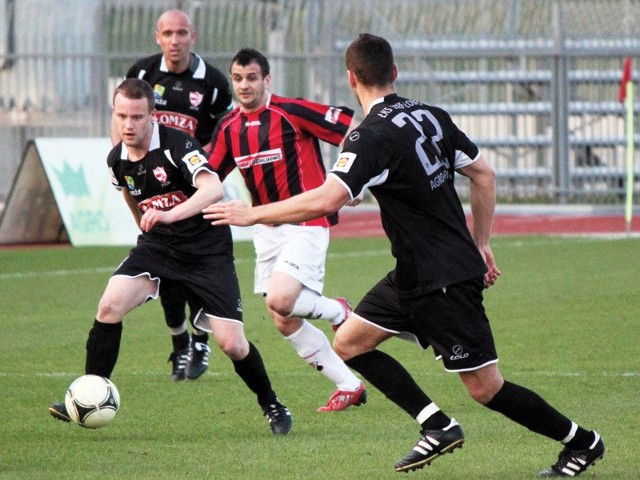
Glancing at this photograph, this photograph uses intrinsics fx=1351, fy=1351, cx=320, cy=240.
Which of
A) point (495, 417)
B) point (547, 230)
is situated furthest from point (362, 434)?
point (547, 230)

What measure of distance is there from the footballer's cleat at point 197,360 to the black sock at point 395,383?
99.6 inches

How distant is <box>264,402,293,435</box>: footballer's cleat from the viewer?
675 centimetres

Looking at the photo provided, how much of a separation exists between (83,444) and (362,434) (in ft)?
4.50

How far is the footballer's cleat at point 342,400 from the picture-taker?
7.37m

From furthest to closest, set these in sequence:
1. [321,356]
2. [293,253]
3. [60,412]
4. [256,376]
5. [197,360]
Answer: [197,360] < [293,253] < [321,356] < [256,376] < [60,412]

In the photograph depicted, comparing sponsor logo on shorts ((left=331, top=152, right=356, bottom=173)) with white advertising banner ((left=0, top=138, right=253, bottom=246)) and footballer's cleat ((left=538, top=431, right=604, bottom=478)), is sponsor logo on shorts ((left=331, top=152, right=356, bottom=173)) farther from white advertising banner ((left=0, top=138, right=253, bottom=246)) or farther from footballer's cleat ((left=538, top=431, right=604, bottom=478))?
white advertising banner ((left=0, top=138, right=253, bottom=246))

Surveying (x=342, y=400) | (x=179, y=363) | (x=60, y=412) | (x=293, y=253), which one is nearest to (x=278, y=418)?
(x=342, y=400)

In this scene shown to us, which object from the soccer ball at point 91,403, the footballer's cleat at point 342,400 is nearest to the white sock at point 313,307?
the footballer's cleat at point 342,400

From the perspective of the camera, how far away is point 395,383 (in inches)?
231

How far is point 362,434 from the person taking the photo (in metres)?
6.73

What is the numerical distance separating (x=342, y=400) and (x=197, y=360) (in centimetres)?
139

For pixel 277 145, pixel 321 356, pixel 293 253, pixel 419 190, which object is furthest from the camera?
pixel 277 145

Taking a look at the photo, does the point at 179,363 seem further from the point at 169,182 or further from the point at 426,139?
the point at 426,139

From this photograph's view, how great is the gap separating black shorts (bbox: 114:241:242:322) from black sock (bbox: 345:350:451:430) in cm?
120
